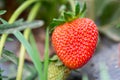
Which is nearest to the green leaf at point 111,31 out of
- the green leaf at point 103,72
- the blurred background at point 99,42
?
the blurred background at point 99,42

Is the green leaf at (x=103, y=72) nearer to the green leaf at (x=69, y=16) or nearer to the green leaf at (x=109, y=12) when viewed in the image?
the green leaf at (x=69, y=16)

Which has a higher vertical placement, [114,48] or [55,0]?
[55,0]

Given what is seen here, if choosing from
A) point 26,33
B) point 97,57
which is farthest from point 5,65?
point 97,57

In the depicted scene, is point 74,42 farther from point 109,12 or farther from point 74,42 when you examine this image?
point 109,12

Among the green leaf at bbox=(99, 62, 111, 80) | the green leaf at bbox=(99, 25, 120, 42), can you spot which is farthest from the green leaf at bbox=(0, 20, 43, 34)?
the green leaf at bbox=(99, 25, 120, 42)

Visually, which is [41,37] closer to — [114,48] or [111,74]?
[114,48]

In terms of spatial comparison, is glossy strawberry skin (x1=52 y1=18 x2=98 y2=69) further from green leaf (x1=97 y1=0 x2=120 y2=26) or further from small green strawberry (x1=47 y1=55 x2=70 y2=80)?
green leaf (x1=97 y1=0 x2=120 y2=26)

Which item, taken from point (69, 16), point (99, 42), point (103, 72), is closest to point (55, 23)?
point (69, 16)
